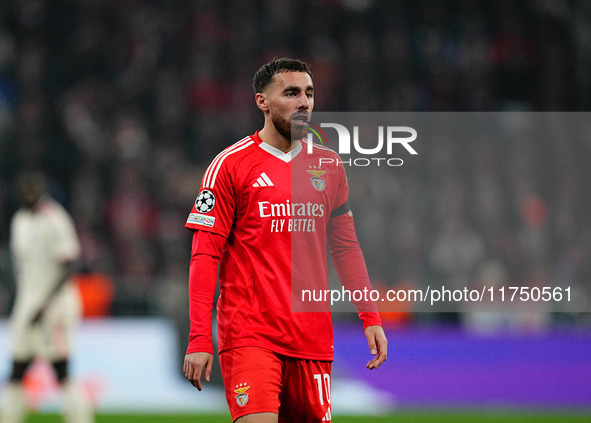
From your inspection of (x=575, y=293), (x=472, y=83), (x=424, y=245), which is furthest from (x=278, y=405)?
(x=472, y=83)

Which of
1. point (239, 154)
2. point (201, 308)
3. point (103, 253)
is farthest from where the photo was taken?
point (103, 253)

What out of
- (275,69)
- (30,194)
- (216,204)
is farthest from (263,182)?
(30,194)

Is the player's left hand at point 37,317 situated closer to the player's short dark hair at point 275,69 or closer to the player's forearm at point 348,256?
the player's forearm at point 348,256

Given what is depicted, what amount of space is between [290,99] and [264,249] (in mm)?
717

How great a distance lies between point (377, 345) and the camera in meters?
4.05

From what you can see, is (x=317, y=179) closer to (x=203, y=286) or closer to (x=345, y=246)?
(x=345, y=246)

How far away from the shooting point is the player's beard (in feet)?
13.4

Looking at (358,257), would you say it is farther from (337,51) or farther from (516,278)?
(337,51)

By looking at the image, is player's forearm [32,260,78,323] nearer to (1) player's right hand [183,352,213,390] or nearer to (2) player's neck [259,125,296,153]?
(2) player's neck [259,125,296,153]

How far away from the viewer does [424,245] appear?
854 centimetres

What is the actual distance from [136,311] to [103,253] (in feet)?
5.31

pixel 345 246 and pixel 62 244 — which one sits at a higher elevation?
pixel 62 244

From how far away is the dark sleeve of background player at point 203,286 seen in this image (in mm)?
3676

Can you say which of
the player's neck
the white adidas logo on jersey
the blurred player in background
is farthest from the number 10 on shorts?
the blurred player in background
